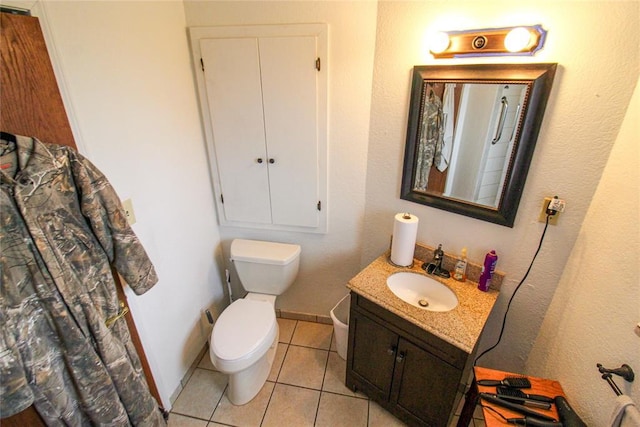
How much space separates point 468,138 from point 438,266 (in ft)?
2.22

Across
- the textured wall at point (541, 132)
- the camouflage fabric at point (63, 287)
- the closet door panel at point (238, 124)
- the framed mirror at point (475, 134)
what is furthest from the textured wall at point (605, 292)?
the camouflage fabric at point (63, 287)

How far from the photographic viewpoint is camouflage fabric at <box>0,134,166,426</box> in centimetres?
88

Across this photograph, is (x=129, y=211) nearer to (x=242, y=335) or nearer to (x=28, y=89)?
(x=28, y=89)

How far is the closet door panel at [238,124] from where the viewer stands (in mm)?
1618

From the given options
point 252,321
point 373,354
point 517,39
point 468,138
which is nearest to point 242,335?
point 252,321

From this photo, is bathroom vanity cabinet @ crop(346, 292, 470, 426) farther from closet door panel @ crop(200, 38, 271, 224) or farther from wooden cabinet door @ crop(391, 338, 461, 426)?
closet door panel @ crop(200, 38, 271, 224)

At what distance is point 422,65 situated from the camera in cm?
140

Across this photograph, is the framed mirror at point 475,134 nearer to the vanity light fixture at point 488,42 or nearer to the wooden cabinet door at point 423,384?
the vanity light fixture at point 488,42

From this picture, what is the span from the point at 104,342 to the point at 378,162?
58.1 inches

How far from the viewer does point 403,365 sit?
4.75ft

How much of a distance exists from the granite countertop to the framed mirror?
14.7 inches

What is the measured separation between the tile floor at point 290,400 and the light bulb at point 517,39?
1.87 m

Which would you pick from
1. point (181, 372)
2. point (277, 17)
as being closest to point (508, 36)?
point (277, 17)

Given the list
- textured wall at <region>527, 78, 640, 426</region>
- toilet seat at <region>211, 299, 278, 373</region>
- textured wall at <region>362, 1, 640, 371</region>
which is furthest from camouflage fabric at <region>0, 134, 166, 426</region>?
textured wall at <region>527, 78, 640, 426</region>
